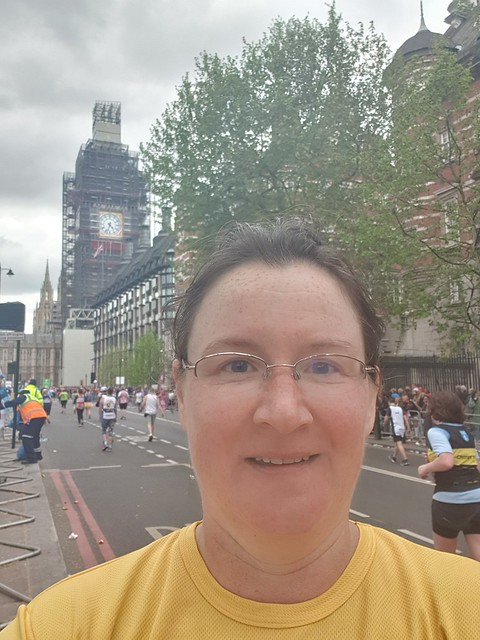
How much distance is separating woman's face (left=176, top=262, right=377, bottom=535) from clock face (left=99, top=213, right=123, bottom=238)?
108400 mm

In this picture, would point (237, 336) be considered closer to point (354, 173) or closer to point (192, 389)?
point (192, 389)

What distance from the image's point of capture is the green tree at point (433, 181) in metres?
13.8

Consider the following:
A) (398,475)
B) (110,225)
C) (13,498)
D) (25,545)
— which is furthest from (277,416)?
(110,225)

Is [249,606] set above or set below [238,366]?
below

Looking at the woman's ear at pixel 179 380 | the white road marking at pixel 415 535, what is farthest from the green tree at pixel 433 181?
the woman's ear at pixel 179 380

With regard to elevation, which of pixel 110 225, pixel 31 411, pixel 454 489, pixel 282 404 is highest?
pixel 110 225

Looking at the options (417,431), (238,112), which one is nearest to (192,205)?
(238,112)

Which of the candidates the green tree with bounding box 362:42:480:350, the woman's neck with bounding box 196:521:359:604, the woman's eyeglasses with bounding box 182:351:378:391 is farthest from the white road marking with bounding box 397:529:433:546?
the green tree with bounding box 362:42:480:350

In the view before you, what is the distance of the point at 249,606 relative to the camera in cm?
106

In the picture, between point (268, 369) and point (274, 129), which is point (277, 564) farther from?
point (274, 129)

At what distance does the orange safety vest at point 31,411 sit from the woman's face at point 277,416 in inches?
439

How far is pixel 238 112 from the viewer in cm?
1778

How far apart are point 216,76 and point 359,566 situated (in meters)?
A: 19.6

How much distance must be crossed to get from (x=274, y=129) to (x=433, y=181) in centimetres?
582
